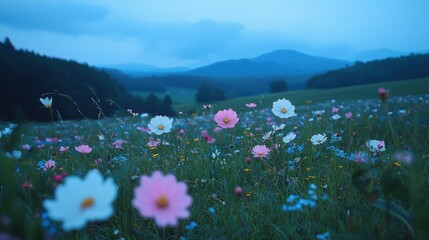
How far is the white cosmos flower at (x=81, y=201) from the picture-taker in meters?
0.77

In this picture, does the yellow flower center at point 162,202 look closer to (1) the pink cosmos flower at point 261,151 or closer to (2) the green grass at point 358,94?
(1) the pink cosmos flower at point 261,151

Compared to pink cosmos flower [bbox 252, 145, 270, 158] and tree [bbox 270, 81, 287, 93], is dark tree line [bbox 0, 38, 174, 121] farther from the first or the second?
tree [bbox 270, 81, 287, 93]

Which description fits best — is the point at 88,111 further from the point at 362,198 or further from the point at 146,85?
the point at 146,85


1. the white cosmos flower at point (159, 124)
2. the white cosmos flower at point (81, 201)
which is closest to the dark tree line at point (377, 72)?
the white cosmos flower at point (159, 124)

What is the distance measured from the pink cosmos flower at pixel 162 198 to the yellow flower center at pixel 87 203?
0.12 metres

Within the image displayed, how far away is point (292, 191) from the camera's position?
2037 mm

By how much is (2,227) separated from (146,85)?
74776 mm

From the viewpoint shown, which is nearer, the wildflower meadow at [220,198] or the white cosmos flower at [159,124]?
the wildflower meadow at [220,198]

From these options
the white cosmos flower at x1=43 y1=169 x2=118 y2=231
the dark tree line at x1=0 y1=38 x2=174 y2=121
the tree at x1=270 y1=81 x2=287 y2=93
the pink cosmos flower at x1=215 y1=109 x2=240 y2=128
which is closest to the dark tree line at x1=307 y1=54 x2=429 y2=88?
the tree at x1=270 y1=81 x2=287 y2=93

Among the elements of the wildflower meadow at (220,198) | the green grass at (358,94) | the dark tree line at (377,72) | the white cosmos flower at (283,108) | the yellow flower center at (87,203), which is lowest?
the green grass at (358,94)

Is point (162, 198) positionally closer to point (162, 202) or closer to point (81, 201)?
point (162, 202)

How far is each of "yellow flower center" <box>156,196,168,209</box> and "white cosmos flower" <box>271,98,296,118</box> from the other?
6.63ft

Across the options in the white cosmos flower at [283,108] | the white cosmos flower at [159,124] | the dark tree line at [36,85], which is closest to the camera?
the white cosmos flower at [159,124]

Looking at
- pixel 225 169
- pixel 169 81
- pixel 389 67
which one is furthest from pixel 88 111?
pixel 169 81
